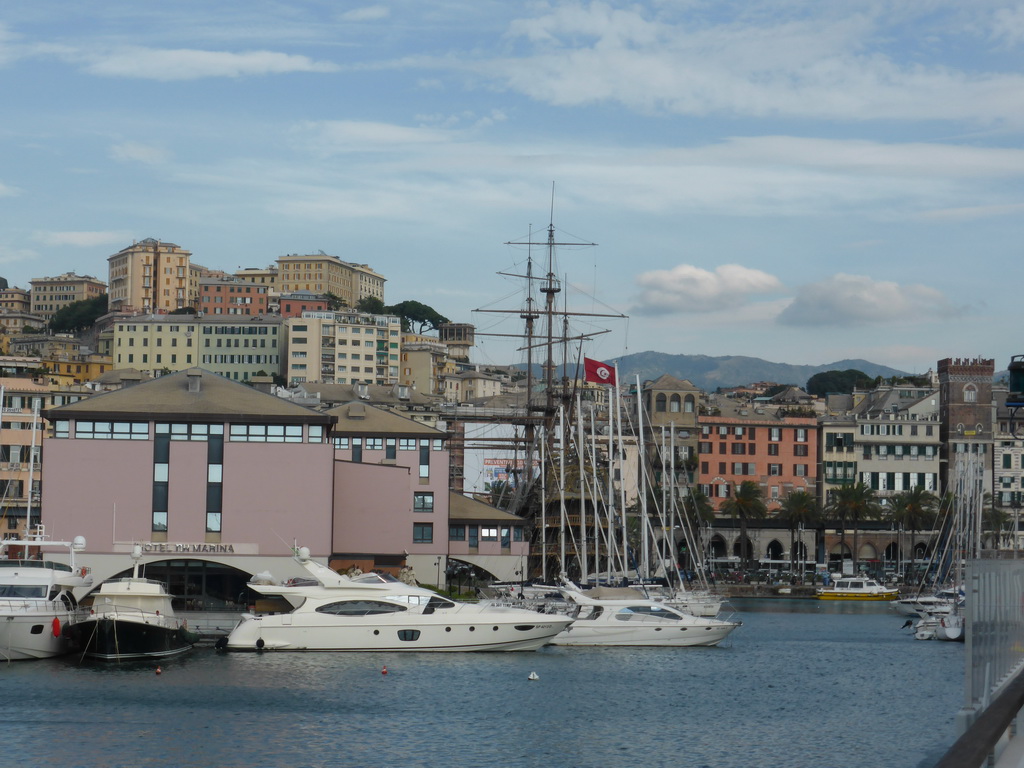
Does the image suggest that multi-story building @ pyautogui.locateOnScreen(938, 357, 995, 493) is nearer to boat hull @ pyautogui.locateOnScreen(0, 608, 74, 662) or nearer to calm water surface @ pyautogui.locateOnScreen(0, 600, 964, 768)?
calm water surface @ pyautogui.locateOnScreen(0, 600, 964, 768)

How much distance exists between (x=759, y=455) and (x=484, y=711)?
12379 cm

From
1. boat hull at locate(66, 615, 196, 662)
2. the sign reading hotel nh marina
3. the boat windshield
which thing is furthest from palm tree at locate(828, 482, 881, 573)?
the boat windshield

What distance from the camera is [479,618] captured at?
59125 mm

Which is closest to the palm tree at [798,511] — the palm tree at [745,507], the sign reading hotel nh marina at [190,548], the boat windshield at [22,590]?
the palm tree at [745,507]

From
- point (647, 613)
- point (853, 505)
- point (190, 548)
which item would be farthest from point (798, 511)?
point (190, 548)

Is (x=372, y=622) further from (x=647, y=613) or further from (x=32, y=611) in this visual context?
(x=647, y=613)

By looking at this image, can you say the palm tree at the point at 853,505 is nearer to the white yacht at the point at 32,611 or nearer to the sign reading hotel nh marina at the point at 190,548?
the sign reading hotel nh marina at the point at 190,548

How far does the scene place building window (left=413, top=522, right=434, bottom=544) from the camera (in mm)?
92500

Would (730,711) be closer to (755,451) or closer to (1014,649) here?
(1014,649)

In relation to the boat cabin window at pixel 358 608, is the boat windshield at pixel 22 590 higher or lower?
higher

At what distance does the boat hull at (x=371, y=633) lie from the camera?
192 ft

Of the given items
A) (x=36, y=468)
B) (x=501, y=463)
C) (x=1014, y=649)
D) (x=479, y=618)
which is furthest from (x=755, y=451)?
(x=1014, y=649)

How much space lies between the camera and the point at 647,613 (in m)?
65.5

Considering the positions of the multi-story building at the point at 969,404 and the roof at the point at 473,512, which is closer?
the roof at the point at 473,512
